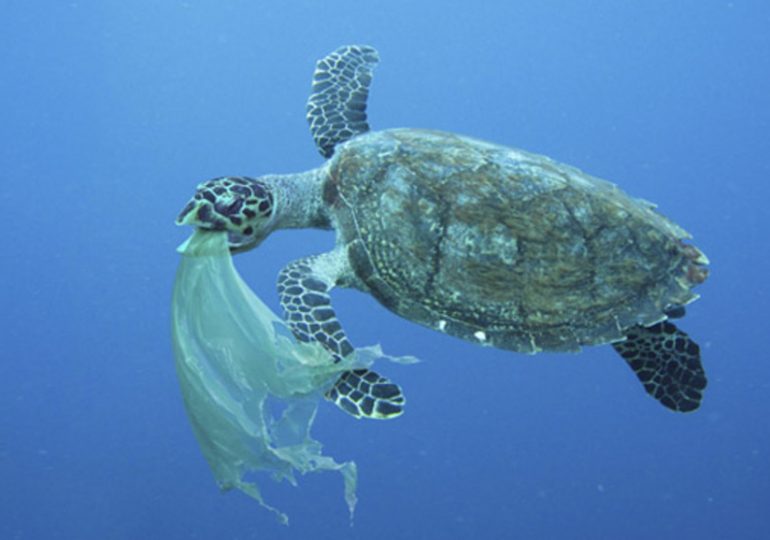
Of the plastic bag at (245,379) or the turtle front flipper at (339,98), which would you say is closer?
the plastic bag at (245,379)

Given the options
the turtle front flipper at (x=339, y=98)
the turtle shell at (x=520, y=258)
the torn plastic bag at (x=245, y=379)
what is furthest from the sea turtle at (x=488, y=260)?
the turtle front flipper at (x=339, y=98)

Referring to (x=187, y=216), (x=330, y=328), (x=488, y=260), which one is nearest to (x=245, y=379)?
(x=330, y=328)

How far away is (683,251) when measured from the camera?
3809 mm

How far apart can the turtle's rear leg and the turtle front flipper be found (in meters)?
1.19

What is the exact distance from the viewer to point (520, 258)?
3.67 m

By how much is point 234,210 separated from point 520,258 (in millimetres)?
1715

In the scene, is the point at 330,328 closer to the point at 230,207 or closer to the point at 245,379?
the point at 245,379

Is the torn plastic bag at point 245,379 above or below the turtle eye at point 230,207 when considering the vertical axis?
below

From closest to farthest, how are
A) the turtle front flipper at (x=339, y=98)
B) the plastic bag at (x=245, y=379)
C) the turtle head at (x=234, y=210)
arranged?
the plastic bag at (x=245, y=379)
the turtle head at (x=234, y=210)
the turtle front flipper at (x=339, y=98)

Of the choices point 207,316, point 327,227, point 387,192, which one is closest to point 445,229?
point 387,192

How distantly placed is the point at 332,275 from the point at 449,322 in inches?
30.2

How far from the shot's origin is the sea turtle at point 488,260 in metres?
3.67

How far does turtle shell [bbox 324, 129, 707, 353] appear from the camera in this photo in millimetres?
3670

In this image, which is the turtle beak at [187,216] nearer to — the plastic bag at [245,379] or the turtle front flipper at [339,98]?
the plastic bag at [245,379]
